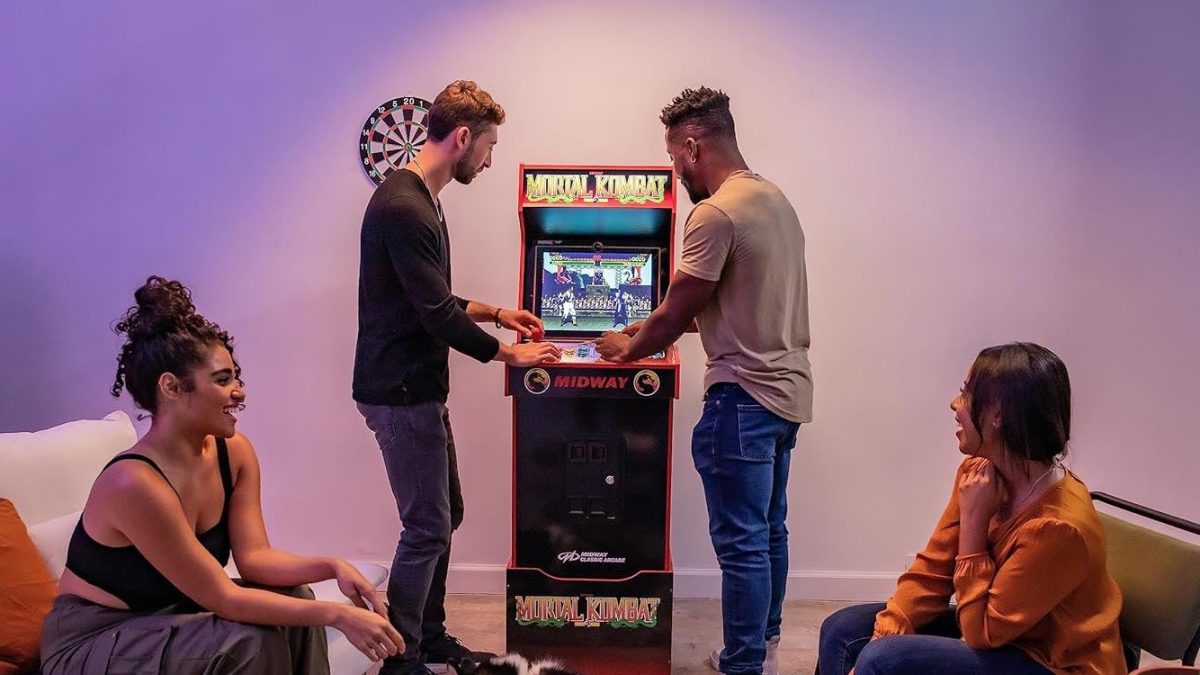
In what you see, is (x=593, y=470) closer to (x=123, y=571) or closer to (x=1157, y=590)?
(x=123, y=571)

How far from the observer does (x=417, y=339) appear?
2.57 m

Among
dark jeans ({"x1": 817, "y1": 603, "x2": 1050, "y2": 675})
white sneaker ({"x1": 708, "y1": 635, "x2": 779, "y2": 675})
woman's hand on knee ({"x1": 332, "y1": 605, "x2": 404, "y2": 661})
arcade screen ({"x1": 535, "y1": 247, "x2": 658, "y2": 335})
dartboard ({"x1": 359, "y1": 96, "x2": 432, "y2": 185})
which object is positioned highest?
dartboard ({"x1": 359, "y1": 96, "x2": 432, "y2": 185})

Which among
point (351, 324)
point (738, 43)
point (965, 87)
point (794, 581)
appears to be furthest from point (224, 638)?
point (965, 87)

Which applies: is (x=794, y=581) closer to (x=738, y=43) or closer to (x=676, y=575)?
(x=676, y=575)

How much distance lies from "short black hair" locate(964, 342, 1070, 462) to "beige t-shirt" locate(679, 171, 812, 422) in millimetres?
760

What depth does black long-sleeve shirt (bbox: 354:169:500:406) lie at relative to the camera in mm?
2449

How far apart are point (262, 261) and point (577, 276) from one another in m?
1.49

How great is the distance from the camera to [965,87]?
11.3ft

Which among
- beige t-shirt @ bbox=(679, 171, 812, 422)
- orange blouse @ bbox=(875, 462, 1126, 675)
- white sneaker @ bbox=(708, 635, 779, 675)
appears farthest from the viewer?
white sneaker @ bbox=(708, 635, 779, 675)

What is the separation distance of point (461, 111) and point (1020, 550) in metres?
1.83

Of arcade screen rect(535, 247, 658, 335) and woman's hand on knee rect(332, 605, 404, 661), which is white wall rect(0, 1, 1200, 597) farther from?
woman's hand on knee rect(332, 605, 404, 661)

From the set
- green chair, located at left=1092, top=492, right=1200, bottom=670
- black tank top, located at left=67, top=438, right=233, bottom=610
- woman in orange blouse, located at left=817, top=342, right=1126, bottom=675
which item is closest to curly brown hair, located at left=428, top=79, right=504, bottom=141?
black tank top, located at left=67, top=438, right=233, bottom=610

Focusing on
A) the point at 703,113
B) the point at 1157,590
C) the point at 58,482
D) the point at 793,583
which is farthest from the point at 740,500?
the point at 58,482

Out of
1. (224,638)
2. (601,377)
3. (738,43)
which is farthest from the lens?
(738,43)
